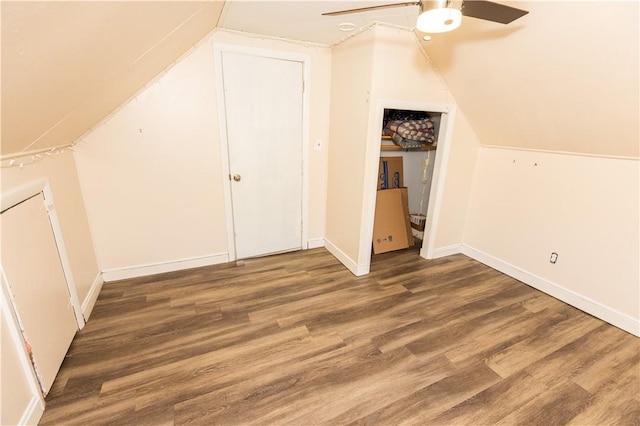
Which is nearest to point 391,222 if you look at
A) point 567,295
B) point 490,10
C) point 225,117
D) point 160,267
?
point 567,295

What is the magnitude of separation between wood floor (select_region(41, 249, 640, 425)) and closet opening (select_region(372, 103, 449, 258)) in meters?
0.80

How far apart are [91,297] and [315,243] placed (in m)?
2.27

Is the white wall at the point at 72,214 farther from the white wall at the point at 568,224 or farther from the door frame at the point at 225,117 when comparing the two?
the white wall at the point at 568,224

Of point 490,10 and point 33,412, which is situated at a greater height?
point 490,10

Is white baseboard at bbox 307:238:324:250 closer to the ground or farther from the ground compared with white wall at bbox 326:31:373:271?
closer to the ground

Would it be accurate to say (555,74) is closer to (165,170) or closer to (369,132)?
(369,132)

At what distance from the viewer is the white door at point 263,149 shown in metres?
2.73

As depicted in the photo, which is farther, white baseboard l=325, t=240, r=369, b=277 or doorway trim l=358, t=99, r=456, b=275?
white baseboard l=325, t=240, r=369, b=277

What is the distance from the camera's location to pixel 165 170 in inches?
103

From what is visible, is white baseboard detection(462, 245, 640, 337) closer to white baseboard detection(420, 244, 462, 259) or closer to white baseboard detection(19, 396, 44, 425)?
white baseboard detection(420, 244, 462, 259)

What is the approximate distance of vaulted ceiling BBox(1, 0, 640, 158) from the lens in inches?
40.3

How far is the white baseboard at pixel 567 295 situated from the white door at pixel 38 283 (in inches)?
153

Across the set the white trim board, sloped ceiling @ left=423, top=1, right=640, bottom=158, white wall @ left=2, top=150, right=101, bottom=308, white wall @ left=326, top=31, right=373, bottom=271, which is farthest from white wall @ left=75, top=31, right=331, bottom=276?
sloped ceiling @ left=423, top=1, right=640, bottom=158

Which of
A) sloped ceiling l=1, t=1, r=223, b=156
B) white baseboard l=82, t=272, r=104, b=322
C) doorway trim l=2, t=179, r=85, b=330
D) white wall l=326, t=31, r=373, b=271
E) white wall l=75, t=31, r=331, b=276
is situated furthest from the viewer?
white wall l=326, t=31, r=373, b=271
